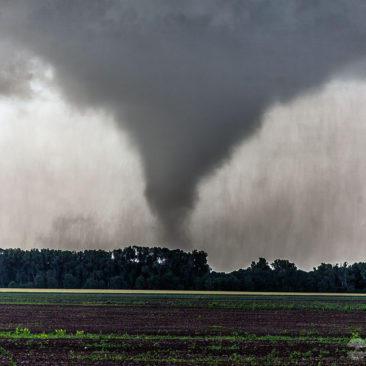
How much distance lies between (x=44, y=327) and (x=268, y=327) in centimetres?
1822

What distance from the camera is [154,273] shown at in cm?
17125

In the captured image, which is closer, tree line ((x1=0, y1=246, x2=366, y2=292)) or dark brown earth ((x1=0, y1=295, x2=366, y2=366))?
dark brown earth ((x1=0, y1=295, x2=366, y2=366))

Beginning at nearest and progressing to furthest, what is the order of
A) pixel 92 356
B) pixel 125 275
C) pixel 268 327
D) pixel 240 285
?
pixel 92 356 < pixel 268 327 < pixel 240 285 < pixel 125 275

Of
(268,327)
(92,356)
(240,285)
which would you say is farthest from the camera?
(240,285)

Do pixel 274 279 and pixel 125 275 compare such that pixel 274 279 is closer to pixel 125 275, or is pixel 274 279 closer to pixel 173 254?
pixel 173 254

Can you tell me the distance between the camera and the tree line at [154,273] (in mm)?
156500

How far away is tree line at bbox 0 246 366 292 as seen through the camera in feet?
513

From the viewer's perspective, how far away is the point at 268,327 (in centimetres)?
4441

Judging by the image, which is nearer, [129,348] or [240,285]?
[129,348]

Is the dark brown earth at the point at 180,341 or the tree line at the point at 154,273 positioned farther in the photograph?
the tree line at the point at 154,273

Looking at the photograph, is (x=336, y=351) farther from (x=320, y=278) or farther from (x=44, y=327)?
(x=320, y=278)

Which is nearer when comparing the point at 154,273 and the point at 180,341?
the point at 180,341

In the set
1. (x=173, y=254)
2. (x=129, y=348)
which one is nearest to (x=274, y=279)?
(x=173, y=254)

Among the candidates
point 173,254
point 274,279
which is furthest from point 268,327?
point 173,254
